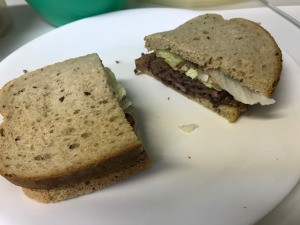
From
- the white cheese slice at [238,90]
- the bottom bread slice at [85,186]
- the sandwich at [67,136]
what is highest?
the white cheese slice at [238,90]

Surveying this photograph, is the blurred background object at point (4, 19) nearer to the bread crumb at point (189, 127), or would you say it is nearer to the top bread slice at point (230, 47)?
the top bread slice at point (230, 47)

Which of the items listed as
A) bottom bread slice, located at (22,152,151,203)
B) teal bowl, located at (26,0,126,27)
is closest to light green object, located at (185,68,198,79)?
bottom bread slice, located at (22,152,151,203)

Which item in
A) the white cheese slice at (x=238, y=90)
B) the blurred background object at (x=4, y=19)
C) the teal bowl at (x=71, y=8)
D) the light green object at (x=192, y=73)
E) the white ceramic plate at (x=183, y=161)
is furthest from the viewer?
the blurred background object at (x=4, y=19)

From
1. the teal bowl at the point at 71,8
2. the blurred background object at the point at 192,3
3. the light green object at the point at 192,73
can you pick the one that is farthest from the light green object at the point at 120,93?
the blurred background object at the point at 192,3

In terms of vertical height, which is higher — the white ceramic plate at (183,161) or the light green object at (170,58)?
the light green object at (170,58)

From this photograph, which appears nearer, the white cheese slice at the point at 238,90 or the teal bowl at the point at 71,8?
the white cheese slice at the point at 238,90

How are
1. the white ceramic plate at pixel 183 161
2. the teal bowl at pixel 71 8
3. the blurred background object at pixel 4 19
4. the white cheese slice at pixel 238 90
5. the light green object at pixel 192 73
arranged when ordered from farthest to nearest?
the blurred background object at pixel 4 19, the teal bowl at pixel 71 8, the light green object at pixel 192 73, the white cheese slice at pixel 238 90, the white ceramic plate at pixel 183 161

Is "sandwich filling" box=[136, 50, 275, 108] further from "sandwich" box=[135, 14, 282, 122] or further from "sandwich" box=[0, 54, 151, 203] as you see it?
"sandwich" box=[0, 54, 151, 203]

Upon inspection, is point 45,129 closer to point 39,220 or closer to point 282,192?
point 39,220

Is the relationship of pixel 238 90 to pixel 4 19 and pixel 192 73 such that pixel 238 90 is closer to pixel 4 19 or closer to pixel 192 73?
pixel 192 73
